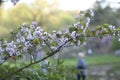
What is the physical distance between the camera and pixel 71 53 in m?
33.9

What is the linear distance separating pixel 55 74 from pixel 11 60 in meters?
0.38

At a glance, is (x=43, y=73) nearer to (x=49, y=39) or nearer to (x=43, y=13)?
(x=49, y=39)

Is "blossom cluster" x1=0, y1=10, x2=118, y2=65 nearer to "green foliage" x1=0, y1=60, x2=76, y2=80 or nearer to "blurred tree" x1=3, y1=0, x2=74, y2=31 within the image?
"green foliage" x1=0, y1=60, x2=76, y2=80

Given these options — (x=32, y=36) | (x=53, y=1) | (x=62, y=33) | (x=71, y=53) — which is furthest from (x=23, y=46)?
(x=53, y=1)

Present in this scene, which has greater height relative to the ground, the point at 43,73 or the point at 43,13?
the point at 43,13

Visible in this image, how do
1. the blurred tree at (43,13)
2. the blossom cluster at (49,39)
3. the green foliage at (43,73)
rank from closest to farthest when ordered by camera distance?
the blossom cluster at (49,39) < the green foliage at (43,73) < the blurred tree at (43,13)

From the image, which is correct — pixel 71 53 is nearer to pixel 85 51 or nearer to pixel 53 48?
pixel 85 51

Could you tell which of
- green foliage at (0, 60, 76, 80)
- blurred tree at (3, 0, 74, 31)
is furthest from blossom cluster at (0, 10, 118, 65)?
blurred tree at (3, 0, 74, 31)

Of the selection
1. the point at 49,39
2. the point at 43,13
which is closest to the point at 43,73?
the point at 49,39

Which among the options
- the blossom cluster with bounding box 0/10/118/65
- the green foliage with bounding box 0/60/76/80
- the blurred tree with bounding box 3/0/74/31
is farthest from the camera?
the blurred tree with bounding box 3/0/74/31

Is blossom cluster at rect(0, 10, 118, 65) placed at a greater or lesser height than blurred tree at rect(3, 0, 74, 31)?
lesser

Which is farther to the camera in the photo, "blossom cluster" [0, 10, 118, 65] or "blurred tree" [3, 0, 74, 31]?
"blurred tree" [3, 0, 74, 31]

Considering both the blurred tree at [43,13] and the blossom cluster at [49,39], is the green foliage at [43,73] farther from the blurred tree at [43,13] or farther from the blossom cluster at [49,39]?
the blurred tree at [43,13]

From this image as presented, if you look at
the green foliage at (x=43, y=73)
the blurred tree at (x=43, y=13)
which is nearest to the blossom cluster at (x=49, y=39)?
the green foliage at (x=43, y=73)
